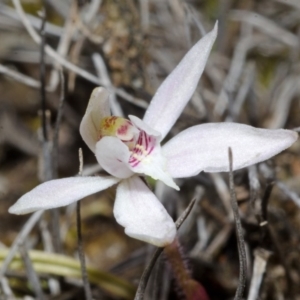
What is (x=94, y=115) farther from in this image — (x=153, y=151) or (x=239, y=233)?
(x=239, y=233)

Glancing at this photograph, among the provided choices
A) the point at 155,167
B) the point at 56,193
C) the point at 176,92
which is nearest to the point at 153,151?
the point at 155,167

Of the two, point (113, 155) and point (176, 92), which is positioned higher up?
point (176, 92)

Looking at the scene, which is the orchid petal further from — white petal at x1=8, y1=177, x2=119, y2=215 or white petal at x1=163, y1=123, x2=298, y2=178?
white petal at x1=8, y1=177, x2=119, y2=215

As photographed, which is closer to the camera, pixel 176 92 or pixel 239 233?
pixel 239 233

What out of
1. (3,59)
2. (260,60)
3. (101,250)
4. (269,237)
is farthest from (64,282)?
(260,60)

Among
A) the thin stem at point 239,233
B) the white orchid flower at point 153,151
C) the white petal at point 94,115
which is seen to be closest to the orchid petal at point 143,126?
the white orchid flower at point 153,151
